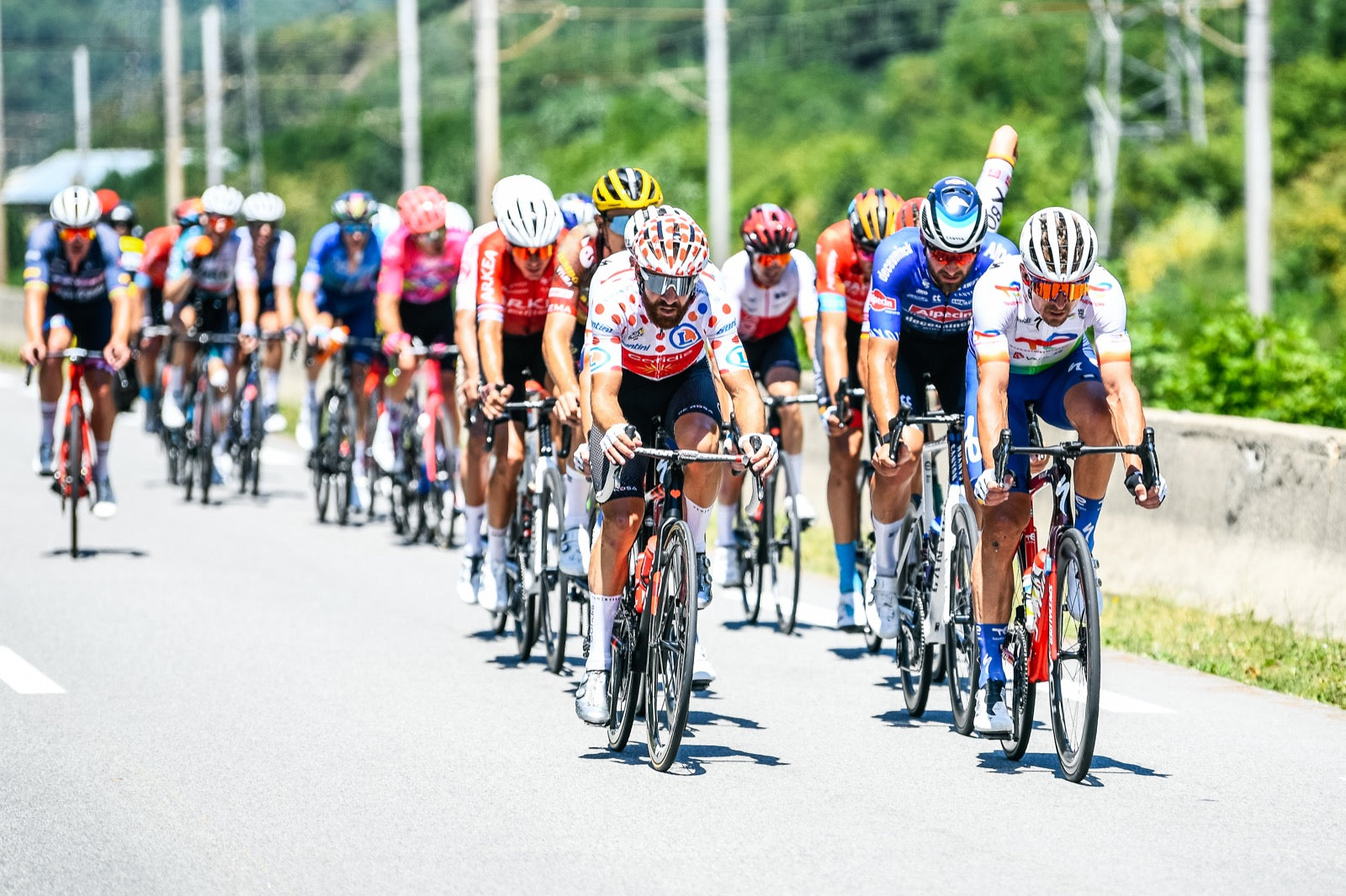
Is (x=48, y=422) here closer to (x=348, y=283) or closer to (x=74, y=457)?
(x=74, y=457)

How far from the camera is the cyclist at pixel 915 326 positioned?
8.48 m

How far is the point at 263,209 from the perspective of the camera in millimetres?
16094

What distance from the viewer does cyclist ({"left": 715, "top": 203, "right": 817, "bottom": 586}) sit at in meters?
10.9

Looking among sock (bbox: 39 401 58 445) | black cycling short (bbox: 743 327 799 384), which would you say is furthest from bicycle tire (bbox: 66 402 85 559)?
black cycling short (bbox: 743 327 799 384)

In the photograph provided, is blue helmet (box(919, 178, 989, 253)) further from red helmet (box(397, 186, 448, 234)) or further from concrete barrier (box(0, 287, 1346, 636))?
red helmet (box(397, 186, 448, 234))

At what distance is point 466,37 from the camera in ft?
391

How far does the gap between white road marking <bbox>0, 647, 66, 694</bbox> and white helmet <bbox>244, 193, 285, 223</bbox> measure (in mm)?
6438

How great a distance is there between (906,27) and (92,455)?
99.2 metres

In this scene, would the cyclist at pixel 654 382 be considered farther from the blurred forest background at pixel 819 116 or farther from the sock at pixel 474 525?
the blurred forest background at pixel 819 116

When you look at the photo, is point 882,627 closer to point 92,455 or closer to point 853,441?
point 853,441

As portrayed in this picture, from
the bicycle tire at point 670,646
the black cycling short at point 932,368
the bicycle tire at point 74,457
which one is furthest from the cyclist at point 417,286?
the bicycle tire at point 670,646

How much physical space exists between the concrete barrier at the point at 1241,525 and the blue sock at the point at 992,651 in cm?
291

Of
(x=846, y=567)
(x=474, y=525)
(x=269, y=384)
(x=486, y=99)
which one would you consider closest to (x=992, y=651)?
(x=846, y=567)

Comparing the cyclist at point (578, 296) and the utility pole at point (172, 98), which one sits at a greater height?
the utility pole at point (172, 98)
